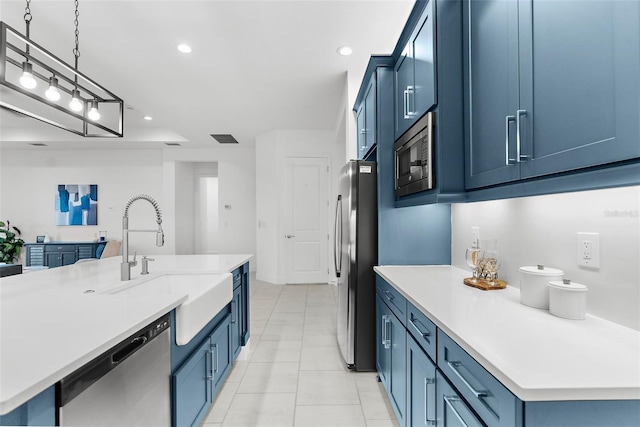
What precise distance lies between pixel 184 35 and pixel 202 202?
564 centimetres

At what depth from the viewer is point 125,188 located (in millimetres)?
6984

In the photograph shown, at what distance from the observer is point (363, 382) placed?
2350mm

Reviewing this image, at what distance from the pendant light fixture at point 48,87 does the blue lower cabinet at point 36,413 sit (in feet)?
5.29

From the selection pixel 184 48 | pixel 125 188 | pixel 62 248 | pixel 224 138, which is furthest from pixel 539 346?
pixel 62 248

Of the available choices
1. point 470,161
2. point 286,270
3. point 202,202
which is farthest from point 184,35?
point 202,202

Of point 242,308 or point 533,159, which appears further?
point 242,308

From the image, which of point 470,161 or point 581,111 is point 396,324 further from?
point 581,111

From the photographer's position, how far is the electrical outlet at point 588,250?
3.73 ft

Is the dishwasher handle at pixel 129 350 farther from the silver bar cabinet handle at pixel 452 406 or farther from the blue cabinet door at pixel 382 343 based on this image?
the blue cabinet door at pixel 382 343

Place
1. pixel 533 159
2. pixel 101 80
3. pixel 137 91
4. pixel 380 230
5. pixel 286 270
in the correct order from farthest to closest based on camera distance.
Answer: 1. pixel 286 270
2. pixel 137 91
3. pixel 101 80
4. pixel 380 230
5. pixel 533 159

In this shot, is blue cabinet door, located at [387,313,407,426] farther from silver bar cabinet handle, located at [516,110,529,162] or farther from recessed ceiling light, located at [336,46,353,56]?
recessed ceiling light, located at [336,46,353,56]

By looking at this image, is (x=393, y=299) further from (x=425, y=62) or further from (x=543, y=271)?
(x=425, y=62)

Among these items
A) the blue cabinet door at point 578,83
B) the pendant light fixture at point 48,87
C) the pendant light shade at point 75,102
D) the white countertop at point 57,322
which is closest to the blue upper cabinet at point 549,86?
the blue cabinet door at point 578,83

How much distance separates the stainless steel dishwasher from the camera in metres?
0.84
